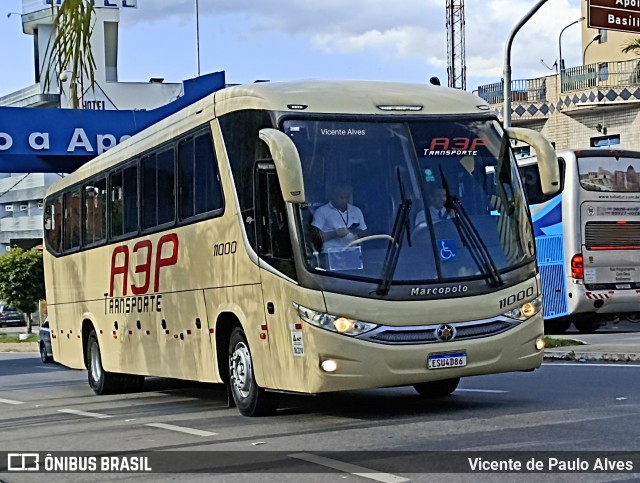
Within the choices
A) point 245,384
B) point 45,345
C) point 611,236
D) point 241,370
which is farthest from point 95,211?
point 45,345

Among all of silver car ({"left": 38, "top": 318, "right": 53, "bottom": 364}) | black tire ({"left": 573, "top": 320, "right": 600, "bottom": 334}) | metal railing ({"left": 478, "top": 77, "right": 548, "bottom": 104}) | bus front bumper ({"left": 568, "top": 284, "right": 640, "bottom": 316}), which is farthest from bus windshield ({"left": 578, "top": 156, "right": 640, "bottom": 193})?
metal railing ({"left": 478, "top": 77, "right": 548, "bottom": 104})

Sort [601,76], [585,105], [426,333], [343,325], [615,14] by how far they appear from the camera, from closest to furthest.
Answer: [343,325] → [426,333] → [615,14] → [601,76] → [585,105]

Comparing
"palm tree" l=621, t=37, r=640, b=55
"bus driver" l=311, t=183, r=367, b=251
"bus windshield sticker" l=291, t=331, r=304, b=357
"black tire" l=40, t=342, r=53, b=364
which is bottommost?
"black tire" l=40, t=342, r=53, b=364

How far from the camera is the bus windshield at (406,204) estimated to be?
1173 centimetres

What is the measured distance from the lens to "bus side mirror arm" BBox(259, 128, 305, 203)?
11.5 meters

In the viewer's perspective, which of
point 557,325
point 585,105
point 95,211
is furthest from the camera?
point 585,105

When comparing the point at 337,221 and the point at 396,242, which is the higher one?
the point at 337,221

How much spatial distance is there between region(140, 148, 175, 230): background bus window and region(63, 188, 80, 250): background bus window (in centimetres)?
395

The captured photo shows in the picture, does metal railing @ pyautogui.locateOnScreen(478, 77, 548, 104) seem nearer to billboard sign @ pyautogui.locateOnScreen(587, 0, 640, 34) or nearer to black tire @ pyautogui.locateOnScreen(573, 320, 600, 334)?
black tire @ pyautogui.locateOnScreen(573, 320, 600, 334)

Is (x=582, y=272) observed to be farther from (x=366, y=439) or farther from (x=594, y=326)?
(x=366, y=439)

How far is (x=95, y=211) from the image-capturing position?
61.6 ft

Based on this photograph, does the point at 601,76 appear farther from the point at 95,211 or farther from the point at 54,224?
the point at 95,211

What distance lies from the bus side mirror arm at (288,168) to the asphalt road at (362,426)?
2.14 m

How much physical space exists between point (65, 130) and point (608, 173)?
10914 mm
